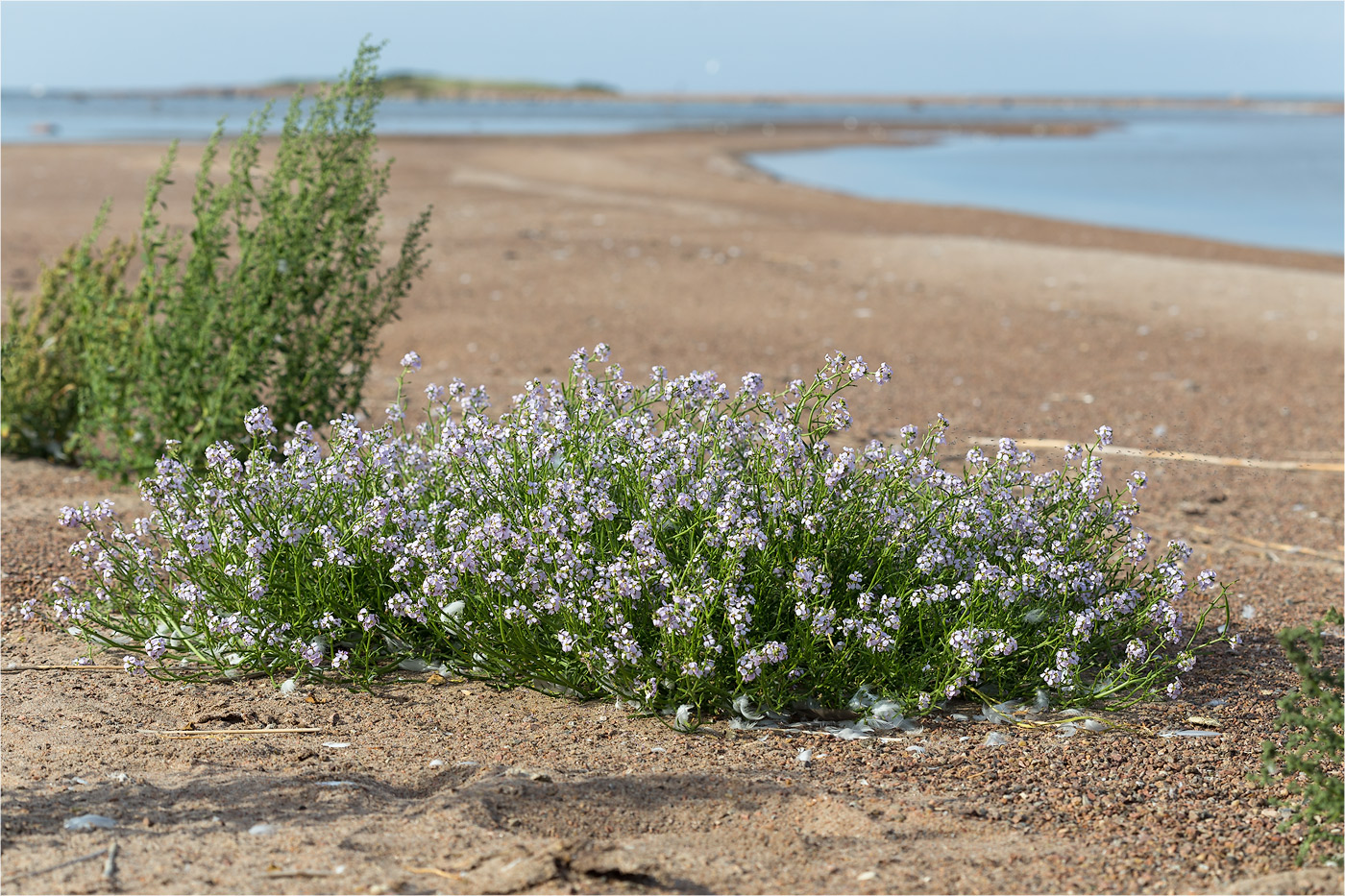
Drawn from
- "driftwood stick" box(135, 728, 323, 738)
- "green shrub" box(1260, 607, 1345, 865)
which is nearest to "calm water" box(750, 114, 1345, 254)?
"green shrub" box(1260, 607, 1345, 865)

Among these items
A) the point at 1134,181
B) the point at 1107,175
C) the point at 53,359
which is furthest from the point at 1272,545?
the point at 1107,175

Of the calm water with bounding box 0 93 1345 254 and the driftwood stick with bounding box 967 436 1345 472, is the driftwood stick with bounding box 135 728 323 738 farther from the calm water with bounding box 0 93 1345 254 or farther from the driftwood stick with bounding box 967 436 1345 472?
the calm water with bounding box 0 93 1345 254

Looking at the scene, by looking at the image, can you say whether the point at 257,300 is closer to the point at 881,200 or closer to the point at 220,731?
the point at 220,731

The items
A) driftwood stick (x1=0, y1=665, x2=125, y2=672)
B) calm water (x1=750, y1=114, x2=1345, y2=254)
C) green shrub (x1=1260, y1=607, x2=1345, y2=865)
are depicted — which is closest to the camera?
green shrub (x1=1260, y1=607, x2=1345, y2=865)

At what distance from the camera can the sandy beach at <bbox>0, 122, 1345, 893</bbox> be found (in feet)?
9.18

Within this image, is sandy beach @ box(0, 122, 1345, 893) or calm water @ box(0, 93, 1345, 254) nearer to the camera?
sandy beach @ box(0, 122, 1345, 893)

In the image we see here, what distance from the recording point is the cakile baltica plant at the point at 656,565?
343 cm

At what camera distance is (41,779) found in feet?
10.2

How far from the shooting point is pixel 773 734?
11.6ft

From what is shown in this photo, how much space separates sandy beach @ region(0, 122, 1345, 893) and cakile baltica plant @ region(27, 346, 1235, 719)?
0.57 feet

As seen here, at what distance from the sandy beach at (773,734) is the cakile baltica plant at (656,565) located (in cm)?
17

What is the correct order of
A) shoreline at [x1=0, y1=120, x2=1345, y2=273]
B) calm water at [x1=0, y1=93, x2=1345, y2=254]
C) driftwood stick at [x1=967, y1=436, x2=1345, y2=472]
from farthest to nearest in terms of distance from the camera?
1. calm water at [x1=0, y1=93, x2=1345, y2=254]
2. shoreline at [x1=0, y1=120, x2=1345, y2=273]
3. driftwood stick at [x1=967, y1=436, x2=1345, y2=472]

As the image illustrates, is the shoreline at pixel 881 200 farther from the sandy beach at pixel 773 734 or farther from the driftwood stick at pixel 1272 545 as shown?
the driftwood stick at pixel 1272 545

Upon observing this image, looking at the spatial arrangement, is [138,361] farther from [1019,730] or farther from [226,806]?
[1019,730]
